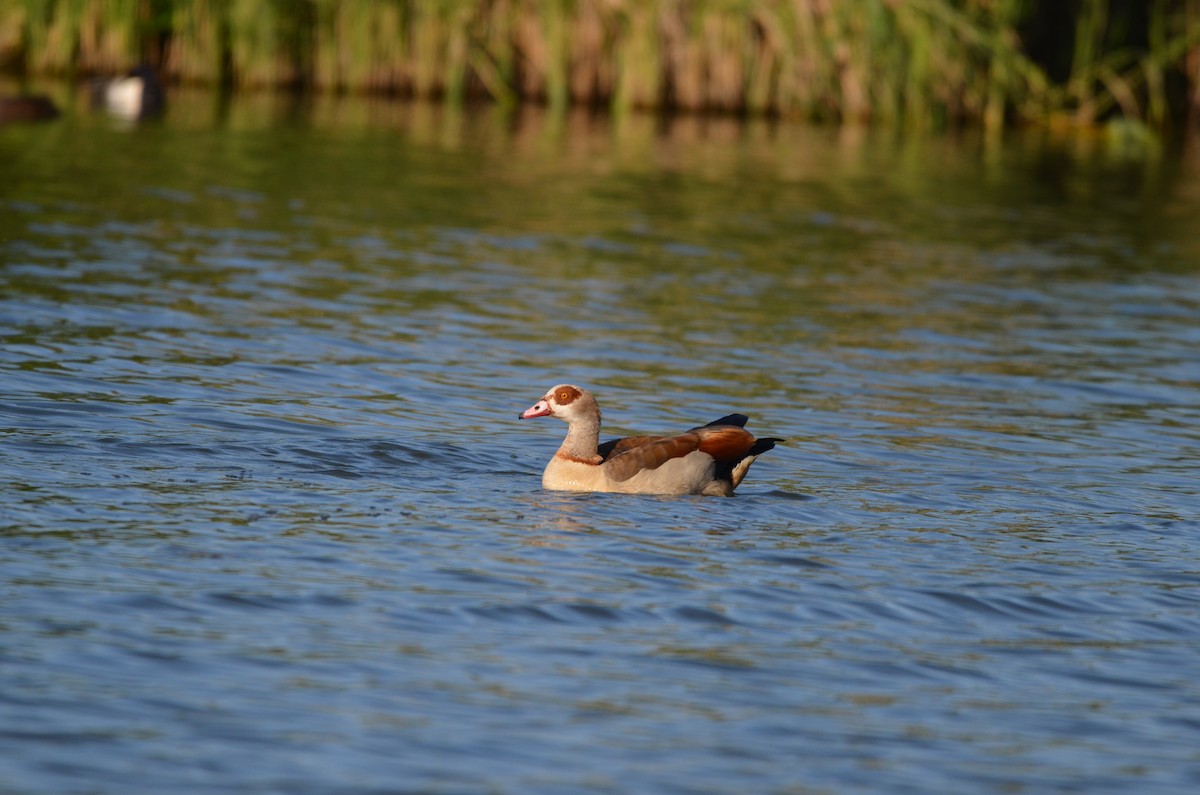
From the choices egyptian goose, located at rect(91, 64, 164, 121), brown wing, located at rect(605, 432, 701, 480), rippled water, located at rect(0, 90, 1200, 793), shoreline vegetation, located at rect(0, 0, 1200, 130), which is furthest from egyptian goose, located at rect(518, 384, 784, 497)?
shoreline vegetation, located at rect(0, 0, 1200, 130)

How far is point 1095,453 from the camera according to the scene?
12156mm

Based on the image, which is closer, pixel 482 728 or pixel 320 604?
pixel 482 728

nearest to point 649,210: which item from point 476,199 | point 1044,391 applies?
point 476,199

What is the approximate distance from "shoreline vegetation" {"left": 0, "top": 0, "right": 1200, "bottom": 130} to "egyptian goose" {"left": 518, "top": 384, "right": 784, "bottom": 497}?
21221 mm

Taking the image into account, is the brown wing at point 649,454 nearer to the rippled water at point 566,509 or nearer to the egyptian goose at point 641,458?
the egyptian goose at point 641,458

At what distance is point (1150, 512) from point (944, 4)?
21693 millimetres

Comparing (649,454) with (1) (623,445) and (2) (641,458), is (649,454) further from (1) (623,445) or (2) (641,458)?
(1) (623,445)

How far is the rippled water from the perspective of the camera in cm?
662

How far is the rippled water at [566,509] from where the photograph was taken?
261 inches

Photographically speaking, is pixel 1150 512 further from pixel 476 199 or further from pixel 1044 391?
pixel 476 199

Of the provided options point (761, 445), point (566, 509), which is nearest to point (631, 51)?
point (761, 445)

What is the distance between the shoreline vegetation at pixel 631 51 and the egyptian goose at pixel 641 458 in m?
21.2

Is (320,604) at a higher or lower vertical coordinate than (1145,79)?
lower

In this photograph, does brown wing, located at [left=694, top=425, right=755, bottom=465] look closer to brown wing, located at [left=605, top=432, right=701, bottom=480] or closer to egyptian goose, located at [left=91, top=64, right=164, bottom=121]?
brown wing, located at [left=605, top=432, right=701, bottom=480]
